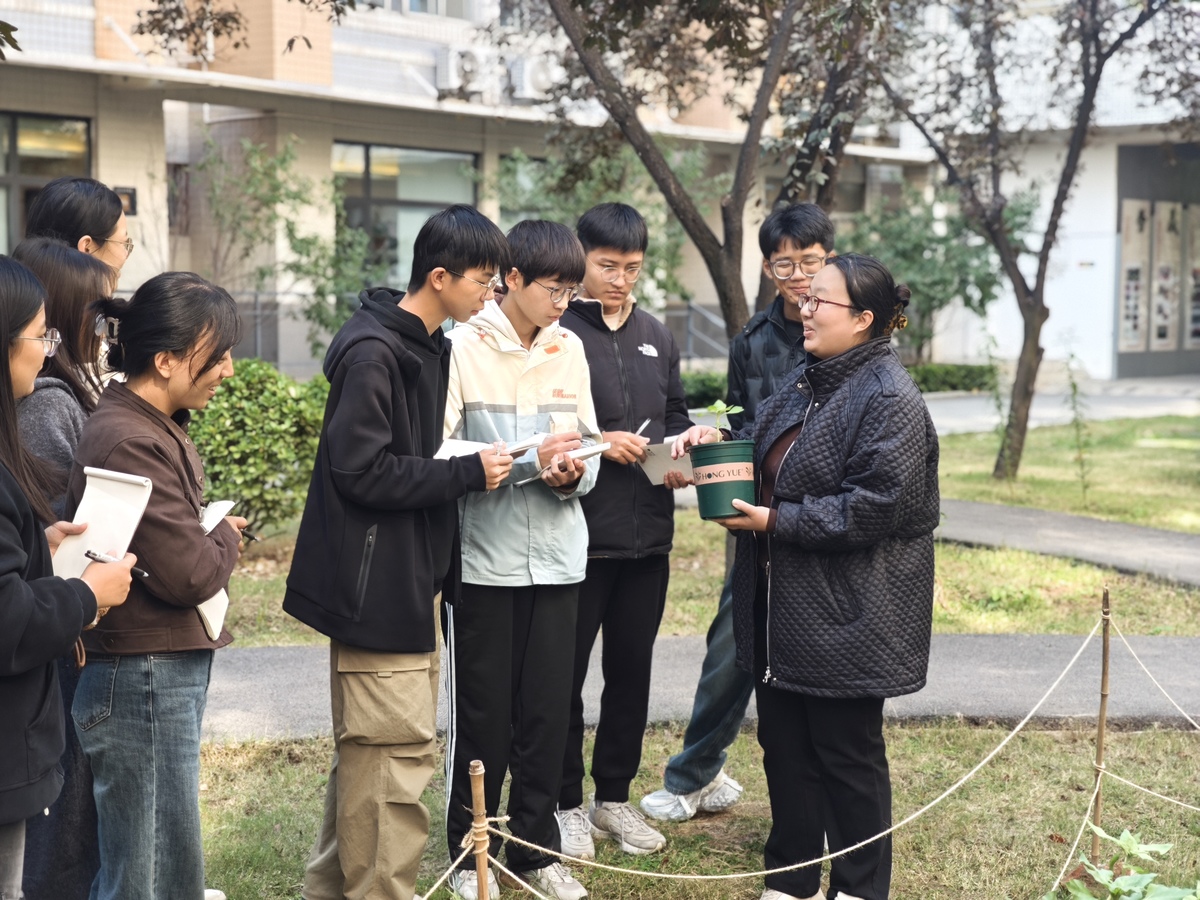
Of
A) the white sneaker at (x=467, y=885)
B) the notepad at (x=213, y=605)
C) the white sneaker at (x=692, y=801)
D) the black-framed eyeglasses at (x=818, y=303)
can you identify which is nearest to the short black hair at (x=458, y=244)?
the notepad at (x=213, y=605)

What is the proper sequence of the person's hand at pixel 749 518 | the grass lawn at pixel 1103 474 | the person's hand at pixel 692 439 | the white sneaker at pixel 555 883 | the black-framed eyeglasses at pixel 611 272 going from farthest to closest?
the grass lawn at pixel 1103 474, the black-framed eyeglasses at pixel 611 272, the person's hand at pixel 692 439, the white sneaker at pixel 555 883, the person's hand at pixel 749 518

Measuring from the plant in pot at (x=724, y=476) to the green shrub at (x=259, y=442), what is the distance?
16.6ft

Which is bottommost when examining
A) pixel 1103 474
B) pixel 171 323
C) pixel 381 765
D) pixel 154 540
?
pixel 1103 474

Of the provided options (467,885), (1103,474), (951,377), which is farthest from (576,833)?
(951,377)

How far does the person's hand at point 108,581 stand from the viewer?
106 inches

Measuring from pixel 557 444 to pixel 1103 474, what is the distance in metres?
10.9

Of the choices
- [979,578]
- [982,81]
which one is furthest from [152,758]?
[982,81]

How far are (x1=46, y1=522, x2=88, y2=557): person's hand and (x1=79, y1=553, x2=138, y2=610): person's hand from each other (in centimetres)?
8

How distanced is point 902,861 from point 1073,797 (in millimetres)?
924

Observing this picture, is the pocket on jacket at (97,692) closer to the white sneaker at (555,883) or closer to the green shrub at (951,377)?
the white sneaker at (555,883)

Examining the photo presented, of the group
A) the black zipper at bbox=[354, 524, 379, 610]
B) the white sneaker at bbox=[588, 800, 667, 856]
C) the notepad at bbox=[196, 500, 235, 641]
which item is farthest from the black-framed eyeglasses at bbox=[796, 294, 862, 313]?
the white sneaker at bbox=[588, 800, 667, 856]

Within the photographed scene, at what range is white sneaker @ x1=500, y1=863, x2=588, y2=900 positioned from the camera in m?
3.94

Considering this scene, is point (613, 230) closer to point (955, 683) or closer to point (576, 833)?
point (576, 833)

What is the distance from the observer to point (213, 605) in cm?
312
